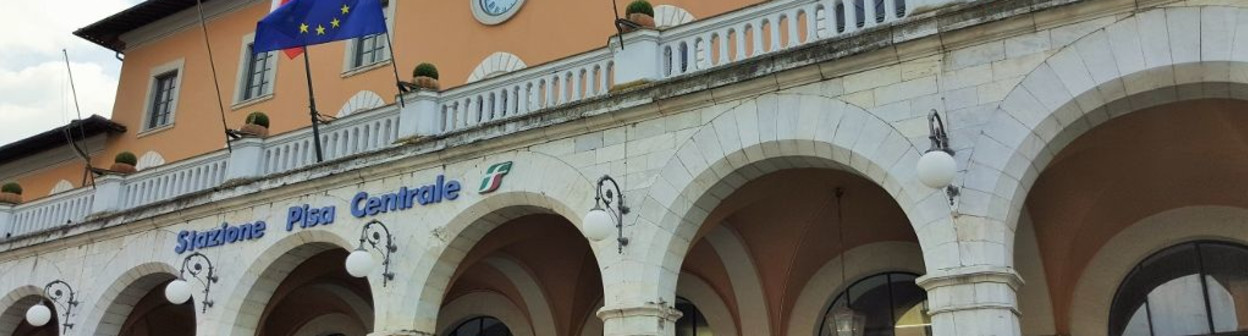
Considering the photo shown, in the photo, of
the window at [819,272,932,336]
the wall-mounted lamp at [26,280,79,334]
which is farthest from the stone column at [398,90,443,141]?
the wall-mounted lamp at [26,280,79,334]

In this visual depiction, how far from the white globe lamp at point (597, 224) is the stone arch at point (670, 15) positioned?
200 inches

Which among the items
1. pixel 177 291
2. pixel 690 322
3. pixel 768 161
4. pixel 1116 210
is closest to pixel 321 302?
pixel 177 291

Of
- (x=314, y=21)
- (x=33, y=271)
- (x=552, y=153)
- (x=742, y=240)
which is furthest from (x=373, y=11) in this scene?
(x=33, y=271)

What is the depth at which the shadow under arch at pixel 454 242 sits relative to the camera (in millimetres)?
11587

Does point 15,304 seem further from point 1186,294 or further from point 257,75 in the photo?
point 1186,294

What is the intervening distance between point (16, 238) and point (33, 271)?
2.61 ft

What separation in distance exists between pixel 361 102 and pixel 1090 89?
12.5m

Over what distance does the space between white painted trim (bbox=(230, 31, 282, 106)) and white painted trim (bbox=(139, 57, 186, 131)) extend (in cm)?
201

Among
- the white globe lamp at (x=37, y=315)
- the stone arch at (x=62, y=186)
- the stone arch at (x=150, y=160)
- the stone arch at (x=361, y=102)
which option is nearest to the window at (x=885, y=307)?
the stone arch at (x=361, y=102)

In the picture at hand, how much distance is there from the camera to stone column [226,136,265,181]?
558 inches

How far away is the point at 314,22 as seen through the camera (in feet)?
45.0

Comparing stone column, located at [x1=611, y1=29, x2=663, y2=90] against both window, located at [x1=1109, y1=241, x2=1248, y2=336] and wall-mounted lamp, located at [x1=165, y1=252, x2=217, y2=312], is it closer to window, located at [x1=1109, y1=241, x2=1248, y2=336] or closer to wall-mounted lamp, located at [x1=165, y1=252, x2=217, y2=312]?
window, located at [x1=1109, y1=241, x2=1248, y2=336]

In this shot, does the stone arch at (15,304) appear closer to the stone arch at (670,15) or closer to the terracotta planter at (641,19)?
the stone arch at (670,15)

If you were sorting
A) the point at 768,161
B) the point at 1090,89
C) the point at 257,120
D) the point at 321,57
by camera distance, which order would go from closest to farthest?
the point at 1090,89 → the point at 768,161 → the point at 257,120 → the point at 321,57
